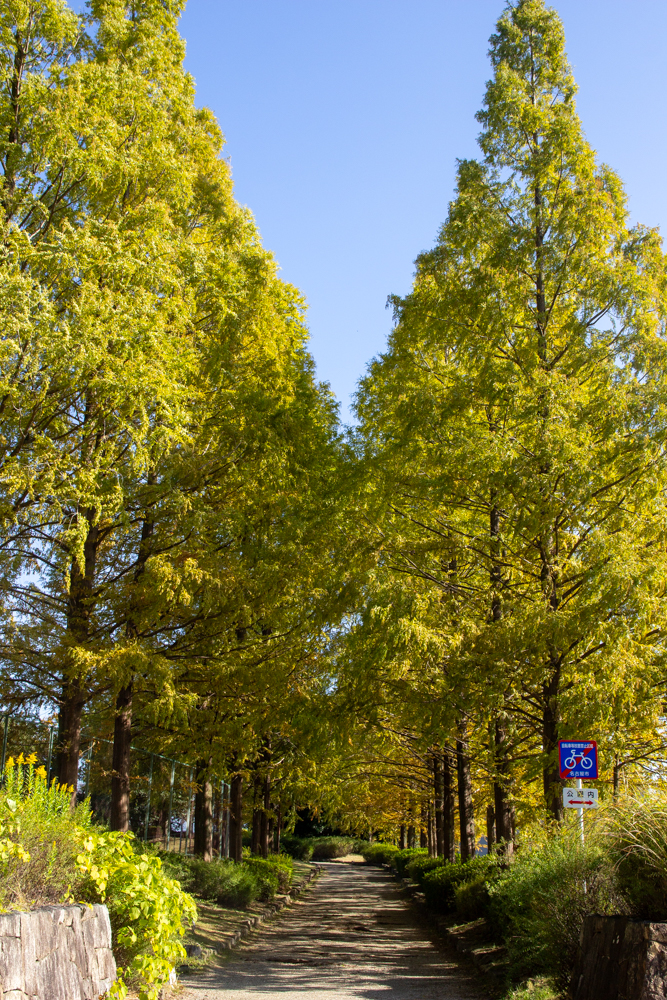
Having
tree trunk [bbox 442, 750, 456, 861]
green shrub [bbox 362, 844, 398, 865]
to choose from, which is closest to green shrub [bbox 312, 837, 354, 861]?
green shrub [bbox 362, 844, 398, 865]

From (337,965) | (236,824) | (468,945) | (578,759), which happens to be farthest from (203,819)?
(578,759)

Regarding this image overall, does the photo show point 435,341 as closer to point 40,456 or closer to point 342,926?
point 40,456

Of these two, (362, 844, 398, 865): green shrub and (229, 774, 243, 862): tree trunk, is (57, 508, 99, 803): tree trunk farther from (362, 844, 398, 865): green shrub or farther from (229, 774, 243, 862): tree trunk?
(362, 844, 398, 865): green shrub

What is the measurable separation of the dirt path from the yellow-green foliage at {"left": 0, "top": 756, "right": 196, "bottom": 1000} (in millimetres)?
1617

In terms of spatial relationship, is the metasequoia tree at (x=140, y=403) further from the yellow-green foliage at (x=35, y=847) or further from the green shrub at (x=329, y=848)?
the green shrub at (x=329, y=848)

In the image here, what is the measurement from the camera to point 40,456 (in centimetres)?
828

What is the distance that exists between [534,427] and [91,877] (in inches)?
261

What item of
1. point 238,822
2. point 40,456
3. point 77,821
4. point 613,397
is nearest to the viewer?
point 77,821

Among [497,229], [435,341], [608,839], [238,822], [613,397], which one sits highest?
[497,229]

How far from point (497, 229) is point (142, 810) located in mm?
16252

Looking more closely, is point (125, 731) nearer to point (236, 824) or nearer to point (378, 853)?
point (236, 824)

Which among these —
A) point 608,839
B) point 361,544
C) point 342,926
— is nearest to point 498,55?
point 361,544

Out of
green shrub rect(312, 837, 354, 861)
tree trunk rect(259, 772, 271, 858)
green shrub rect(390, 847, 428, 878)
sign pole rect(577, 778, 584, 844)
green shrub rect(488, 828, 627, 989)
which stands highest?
sign pole rect(577, 778, 584, 844)

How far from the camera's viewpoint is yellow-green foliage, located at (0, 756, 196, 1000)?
228 inches
